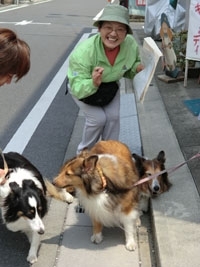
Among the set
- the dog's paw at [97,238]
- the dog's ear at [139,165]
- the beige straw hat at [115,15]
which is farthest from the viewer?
the dog's ear at [139,165]

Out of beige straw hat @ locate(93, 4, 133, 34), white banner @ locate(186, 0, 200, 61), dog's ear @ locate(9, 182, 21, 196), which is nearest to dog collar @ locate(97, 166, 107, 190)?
dog's ear @ locate(9, 182, 21, 196)

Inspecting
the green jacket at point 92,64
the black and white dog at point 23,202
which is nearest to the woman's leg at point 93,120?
the green jacket at point 92,64

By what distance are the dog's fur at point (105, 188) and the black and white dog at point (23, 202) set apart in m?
0.22

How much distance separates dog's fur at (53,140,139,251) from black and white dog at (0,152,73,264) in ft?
0.73

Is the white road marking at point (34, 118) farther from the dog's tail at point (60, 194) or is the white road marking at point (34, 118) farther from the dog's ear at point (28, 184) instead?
the dog's ear at point (28, 184)

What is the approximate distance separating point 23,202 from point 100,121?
1.49 metres

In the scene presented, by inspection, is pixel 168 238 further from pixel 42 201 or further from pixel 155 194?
pixel 42 201

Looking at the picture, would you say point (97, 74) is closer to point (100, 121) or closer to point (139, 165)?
point (100, 121)

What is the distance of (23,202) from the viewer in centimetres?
324

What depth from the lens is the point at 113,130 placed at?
4.67 meters

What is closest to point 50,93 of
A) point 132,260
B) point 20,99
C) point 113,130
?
point 20,99

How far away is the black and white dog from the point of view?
3.25 m

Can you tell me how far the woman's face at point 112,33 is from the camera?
152 inches

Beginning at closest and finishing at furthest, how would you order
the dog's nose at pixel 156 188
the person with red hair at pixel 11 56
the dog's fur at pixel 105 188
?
the person with red hair at pixel 11 56 < the dog's fur at pixel 105 188 < the dog's nose at pixel 156 188
